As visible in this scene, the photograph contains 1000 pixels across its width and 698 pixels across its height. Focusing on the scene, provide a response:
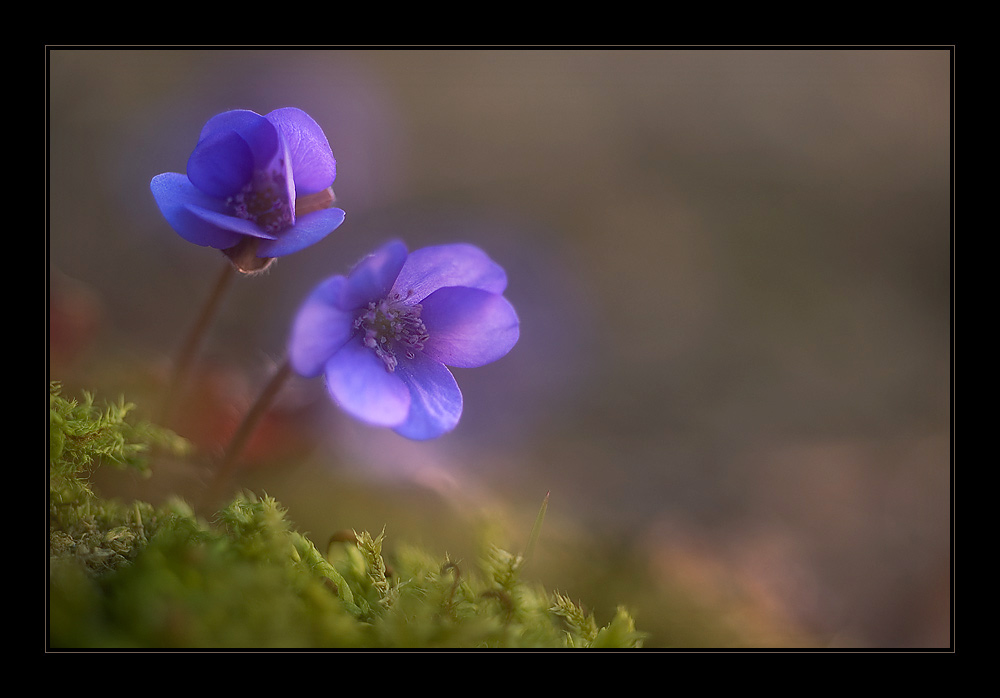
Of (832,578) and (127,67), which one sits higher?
(127,67)

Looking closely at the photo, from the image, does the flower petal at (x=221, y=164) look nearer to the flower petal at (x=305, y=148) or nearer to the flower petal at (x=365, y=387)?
the flower petal at (x=305, y=148)

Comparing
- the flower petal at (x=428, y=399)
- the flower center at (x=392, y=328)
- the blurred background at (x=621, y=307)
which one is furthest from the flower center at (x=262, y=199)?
the blurred background at (x=621, y=307)

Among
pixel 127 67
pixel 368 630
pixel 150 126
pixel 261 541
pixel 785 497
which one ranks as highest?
pixel 127 67

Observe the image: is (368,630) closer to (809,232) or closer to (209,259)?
(209,259)

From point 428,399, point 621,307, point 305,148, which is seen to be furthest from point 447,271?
point 621,307

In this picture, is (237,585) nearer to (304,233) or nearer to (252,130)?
(304,233)

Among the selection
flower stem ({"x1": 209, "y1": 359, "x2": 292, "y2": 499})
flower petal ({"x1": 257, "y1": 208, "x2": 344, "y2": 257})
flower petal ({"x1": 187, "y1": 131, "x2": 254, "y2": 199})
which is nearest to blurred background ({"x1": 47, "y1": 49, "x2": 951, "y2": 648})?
flower stem ({"x1": 209, "y1": 359, "x2": 292, "y2": 499})
